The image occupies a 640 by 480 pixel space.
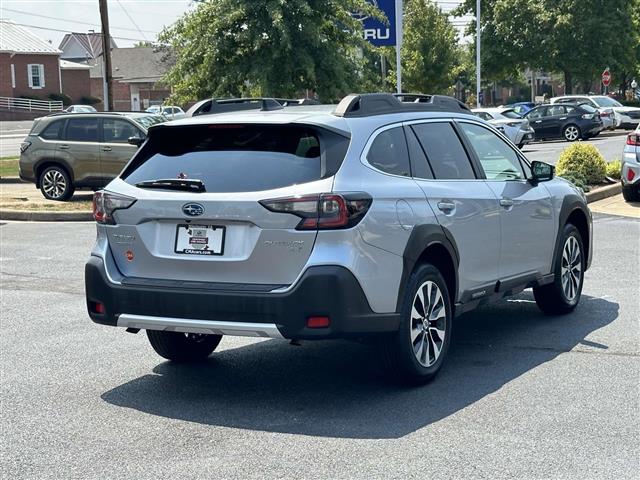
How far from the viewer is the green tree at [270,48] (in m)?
23.6

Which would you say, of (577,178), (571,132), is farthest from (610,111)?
(577,178)

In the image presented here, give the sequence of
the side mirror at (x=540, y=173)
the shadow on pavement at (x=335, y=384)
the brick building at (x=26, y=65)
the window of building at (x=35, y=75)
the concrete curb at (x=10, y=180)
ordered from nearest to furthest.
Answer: the shadow on pavement at (x=335, y=384) → the side mirror at (x=540, y=173) → the concrete curb at (x=10, y=180) → the brick building at (x=26, y=65) → the window of building at (x=35, y=75)

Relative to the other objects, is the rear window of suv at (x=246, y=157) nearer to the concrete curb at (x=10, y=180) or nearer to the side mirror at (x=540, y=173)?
the side mirror at (x=540, y=173)

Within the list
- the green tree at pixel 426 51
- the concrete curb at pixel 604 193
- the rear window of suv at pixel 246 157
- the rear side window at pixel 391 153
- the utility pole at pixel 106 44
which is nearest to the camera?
the rear window of suv at pixel 246 157

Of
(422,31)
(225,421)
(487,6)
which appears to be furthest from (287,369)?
(487,6)

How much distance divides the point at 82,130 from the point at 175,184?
48.7ft

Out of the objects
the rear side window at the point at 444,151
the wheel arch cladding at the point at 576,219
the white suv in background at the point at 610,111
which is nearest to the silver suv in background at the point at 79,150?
the wheel arch cladding at the point at 576,219

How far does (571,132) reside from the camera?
40219 millimetres

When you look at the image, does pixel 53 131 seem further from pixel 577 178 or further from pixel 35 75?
pixel 35 75

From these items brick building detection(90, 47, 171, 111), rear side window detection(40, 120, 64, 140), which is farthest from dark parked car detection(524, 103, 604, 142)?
brick building detection(90, 47, 171, 111)

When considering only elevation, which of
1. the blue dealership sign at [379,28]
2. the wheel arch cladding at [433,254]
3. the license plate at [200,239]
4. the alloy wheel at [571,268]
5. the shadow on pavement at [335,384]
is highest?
→ the blue dealership sign at [379,28]

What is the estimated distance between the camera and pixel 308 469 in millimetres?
5141

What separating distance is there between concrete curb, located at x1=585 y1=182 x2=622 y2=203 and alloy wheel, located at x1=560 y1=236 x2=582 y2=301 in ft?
30.1

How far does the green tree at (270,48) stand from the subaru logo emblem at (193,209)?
1731 cm
